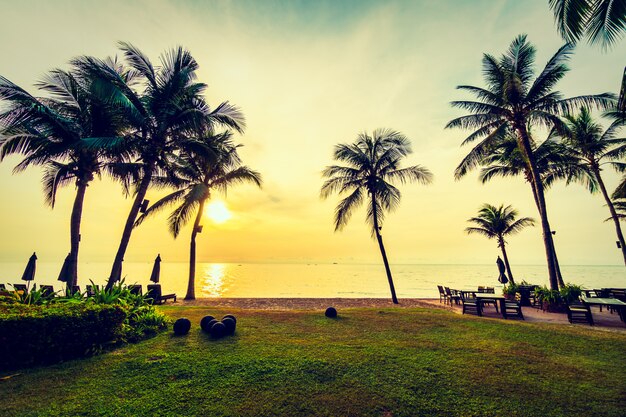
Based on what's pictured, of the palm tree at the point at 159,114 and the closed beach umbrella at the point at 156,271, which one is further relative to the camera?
the closed beach umbrella at the point at 156,271

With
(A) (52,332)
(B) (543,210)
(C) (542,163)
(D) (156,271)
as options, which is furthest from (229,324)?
(C) (542,163)

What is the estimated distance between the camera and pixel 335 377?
206 inches

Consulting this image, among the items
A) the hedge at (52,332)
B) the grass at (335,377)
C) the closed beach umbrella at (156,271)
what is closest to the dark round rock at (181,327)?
the grass at (335,377)

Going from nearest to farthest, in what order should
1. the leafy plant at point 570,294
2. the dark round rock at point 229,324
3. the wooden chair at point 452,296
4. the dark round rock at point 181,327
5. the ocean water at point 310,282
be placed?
the dark round rock at point 181,327 → the dark round rock at point 229,324 → the leafy plant at point 570,294 → the wooden chair at point 452,296 → the ocean water at point 310,282

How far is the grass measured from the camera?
4.23 meters

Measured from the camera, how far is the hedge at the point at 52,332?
17.1 feet

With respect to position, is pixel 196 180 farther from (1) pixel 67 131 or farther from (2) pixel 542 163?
(2) pixel 542 163

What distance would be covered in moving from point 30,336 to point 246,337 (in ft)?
15.0

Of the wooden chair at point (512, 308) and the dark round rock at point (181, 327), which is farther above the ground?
the dark round rock at point (181, 327)

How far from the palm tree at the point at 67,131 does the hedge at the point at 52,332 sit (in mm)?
7378

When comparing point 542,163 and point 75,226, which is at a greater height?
point 542,163

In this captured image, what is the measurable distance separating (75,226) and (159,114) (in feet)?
22.0

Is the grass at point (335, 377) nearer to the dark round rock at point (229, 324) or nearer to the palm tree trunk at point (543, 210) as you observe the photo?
the dark round rock at point (229, 324)

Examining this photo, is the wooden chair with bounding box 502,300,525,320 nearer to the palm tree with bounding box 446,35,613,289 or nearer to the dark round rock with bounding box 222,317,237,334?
the palm tree with bounding box 446,35,613,289
